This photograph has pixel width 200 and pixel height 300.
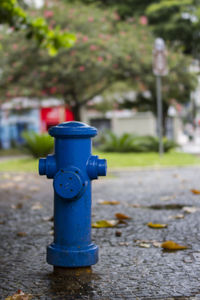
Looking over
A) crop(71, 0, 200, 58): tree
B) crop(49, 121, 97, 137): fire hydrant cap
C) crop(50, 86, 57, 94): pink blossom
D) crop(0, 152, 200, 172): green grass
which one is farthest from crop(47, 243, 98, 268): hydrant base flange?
crop(50, 86, 57, 94): pink blossom

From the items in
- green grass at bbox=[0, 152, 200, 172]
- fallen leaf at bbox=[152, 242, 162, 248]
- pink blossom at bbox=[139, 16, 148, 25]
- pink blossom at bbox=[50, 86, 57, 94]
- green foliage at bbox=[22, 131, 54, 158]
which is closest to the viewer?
fallen leaf at bbox=[152, 242, 162, 248]

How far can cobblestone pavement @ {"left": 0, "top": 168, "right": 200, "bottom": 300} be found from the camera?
290cm

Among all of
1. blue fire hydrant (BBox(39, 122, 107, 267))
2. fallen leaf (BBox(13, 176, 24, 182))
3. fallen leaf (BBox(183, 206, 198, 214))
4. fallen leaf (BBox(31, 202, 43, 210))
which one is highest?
blue fire hydrant (BBox(39, 122, 107, 267))

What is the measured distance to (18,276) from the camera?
3.20 m

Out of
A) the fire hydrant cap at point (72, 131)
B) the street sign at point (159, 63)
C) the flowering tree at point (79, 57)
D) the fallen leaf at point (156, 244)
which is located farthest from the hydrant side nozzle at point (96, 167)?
the flowering tree at point (79, 57)

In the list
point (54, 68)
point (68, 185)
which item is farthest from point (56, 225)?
point (54, 68)

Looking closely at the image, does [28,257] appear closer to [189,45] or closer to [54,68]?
[54,68]

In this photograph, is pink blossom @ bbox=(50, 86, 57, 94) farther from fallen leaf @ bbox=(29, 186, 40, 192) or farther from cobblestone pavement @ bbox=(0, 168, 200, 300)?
cobblestone pavement @ bbox=(0, 168, 200, 300)

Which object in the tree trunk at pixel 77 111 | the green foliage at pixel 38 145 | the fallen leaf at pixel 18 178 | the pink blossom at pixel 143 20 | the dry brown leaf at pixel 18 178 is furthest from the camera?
the tree trunk at pixel 77 111

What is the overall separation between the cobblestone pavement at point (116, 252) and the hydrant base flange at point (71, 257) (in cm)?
6

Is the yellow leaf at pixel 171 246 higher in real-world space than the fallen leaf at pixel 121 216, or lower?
higher

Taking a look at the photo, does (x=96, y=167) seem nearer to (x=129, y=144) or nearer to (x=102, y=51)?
(x=129, y=144)

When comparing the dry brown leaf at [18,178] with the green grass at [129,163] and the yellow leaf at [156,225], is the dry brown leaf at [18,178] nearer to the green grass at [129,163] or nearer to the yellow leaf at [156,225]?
the green grass at [129,163]

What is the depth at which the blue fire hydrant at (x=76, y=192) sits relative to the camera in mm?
3207
